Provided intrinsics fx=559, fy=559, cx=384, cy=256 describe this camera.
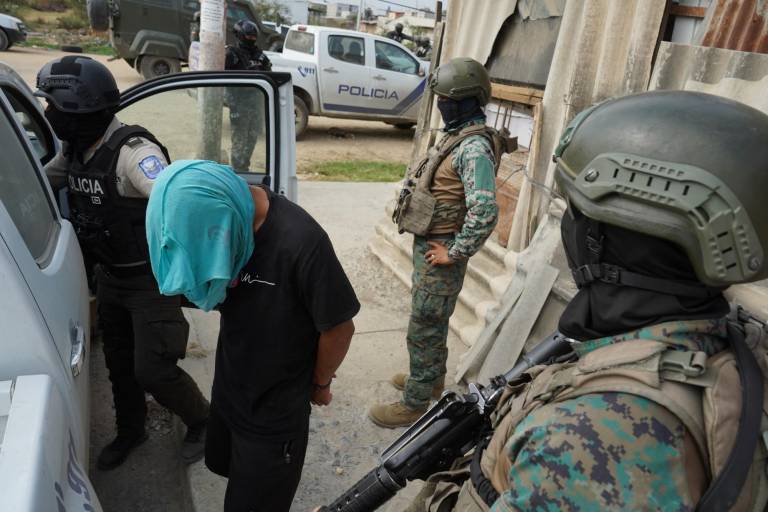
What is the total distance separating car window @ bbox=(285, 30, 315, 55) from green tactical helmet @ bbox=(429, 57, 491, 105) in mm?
7857

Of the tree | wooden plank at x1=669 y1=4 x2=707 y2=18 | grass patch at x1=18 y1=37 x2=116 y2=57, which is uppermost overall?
the tree

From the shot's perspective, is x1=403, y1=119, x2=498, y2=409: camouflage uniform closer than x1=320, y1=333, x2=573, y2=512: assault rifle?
No

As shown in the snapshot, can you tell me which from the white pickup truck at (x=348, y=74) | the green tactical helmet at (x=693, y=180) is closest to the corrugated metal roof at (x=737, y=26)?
the green tactical helmet at (x=693, y=180)

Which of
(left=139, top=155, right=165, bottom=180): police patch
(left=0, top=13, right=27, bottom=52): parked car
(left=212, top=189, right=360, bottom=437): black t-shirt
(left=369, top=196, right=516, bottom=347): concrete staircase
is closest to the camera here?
(left=212, top=189, right=360, bottom=437): black t-shirt

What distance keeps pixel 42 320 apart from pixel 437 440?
1059mm

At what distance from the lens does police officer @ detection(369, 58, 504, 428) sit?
251cm

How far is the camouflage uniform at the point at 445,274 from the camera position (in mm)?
2486

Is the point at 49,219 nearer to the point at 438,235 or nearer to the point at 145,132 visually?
the point at 145,132

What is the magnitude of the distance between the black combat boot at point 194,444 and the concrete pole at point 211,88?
2.00 meters

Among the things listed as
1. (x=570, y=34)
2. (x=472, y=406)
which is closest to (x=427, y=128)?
(x=570, y=34)

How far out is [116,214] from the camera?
2205mm

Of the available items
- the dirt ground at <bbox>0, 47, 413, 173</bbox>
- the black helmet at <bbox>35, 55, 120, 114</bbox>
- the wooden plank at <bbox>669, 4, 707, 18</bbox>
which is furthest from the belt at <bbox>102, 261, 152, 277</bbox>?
the dirt ground at <bbox>0, 47, 413, 173</bbox>

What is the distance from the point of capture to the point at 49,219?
2090 millimetres

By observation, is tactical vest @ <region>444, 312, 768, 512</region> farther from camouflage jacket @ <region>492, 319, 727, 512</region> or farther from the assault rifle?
the assault rifle
